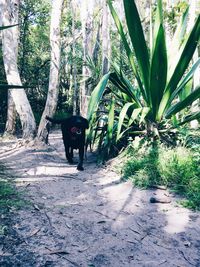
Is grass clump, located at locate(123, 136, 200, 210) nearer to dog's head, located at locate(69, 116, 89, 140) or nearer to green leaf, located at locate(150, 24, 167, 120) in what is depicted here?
green leaf, located at locate(150, 24, 167, 120)

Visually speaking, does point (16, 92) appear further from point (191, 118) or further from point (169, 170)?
point (169, 170)

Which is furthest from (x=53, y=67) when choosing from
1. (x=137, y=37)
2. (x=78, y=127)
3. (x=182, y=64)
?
(x=182, y=64)

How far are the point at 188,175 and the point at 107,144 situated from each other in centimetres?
156

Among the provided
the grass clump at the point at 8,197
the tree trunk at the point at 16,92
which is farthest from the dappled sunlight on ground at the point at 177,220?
the tree trunk at the point at 16,92

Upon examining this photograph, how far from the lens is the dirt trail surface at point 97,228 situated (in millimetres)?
2148

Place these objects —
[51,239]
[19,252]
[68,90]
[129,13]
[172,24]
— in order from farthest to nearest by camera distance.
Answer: [68,90], [172,24], [129,13], [51,239], [19,252]

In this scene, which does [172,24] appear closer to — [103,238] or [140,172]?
[140,172]

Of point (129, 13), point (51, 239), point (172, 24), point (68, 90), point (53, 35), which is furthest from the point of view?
point (68, 90)

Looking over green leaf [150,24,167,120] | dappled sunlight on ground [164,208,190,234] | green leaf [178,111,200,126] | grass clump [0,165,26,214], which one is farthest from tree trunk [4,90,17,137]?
dappled sunlight on ground [164,208,190,234]

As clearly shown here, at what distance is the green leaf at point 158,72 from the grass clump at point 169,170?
677 mm

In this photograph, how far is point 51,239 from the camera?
7.84 ft

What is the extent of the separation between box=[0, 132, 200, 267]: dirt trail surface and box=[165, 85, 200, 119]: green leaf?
130 cm

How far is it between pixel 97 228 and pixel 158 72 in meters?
2.40

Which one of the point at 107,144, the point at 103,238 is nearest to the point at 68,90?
the point at 107,144
